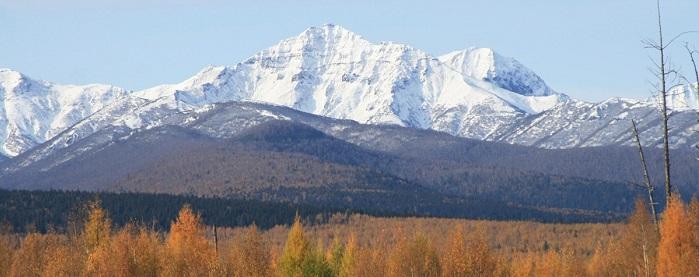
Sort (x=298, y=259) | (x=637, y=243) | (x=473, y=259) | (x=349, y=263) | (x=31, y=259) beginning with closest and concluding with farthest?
(x=473, y=259), (x=637, y=243), (x=298, y=259), (x=31, y=259), (x=349, y=263)

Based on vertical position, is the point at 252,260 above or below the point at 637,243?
below

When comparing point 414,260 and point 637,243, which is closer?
point 637,243

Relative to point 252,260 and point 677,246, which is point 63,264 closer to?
point 252,260

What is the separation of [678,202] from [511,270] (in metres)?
47.4

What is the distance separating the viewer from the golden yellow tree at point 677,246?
76.6 metres

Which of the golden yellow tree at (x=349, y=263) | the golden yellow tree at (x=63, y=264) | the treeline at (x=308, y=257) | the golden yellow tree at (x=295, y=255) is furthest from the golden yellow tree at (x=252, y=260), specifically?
the golden yellow tree at (x=349, y=263)

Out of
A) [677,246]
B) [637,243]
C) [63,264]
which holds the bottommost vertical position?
[63,264]

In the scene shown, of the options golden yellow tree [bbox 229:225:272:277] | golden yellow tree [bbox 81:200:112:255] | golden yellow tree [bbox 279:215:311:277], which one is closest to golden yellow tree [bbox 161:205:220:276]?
golden yellow tree [bbox 229:225:272:277]

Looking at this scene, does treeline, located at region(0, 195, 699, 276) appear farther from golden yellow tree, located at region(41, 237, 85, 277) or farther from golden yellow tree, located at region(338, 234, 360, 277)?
golden yellow tree, located at region(41, 237, 85, 277)

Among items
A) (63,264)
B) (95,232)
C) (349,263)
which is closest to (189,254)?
(63,264)

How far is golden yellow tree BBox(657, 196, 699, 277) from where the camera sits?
76.6 metres

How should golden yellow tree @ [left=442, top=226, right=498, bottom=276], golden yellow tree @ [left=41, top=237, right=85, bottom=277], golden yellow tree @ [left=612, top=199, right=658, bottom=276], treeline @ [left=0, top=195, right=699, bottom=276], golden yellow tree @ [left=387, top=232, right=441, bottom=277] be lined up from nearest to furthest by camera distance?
treeline @ [left=0, top=195, right=699, bottom=276] < golden yellow tree @ [left=41, top=237, right=85, bottom=277] < golden yellow tree @ [left=612, top=199, right=658, bottom=276] < golden yellow tree @ [left=442, top=226, right=498, bottom=276] < golden yellow tree @ [left=387, top=232, right=441, bottom=277]

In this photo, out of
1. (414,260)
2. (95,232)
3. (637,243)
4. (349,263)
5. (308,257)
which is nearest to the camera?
(637,243)

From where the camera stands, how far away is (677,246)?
79938mm
